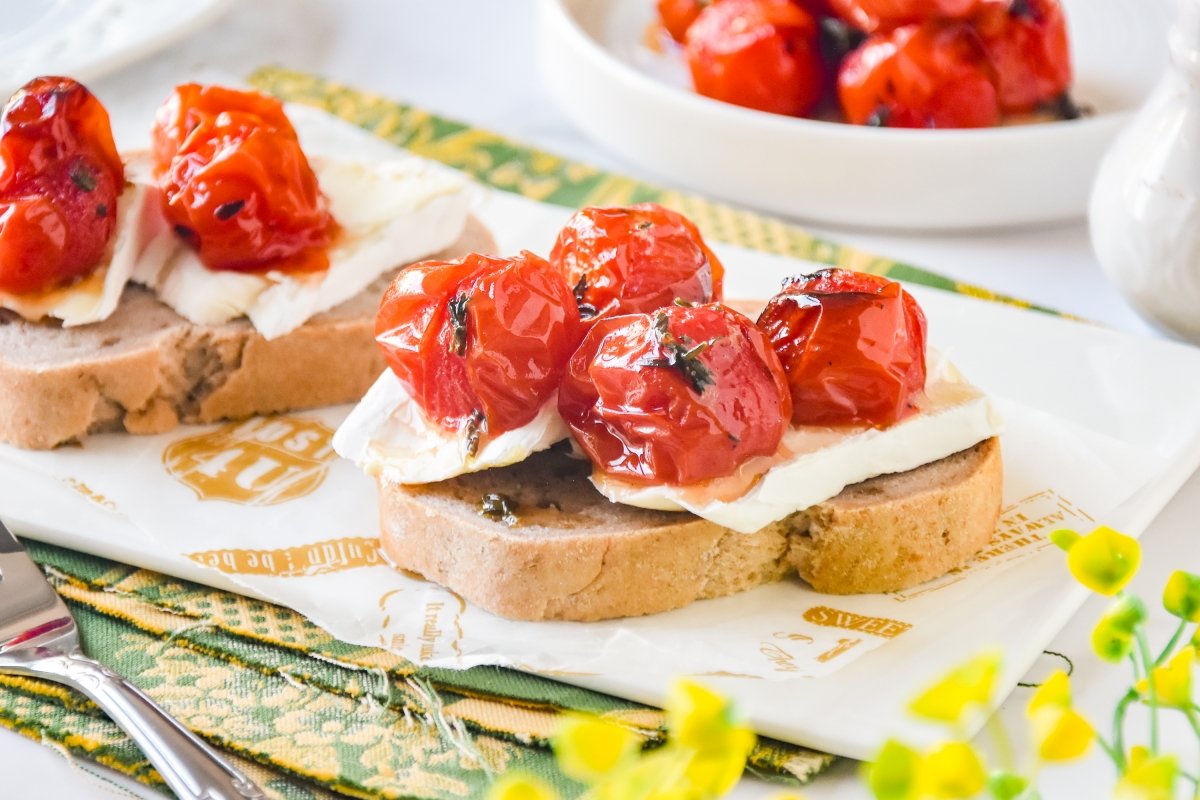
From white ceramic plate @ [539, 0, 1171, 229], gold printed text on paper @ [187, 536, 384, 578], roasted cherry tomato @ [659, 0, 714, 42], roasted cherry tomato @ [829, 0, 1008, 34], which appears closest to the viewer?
gold printed text on paper @ [187, 536, 384, 578]

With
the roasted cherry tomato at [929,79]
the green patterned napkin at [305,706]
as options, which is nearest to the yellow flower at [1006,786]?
the green patterned napkin at [305,706]

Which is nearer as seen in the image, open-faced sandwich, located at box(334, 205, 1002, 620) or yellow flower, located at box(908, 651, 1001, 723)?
yellow flower, located at box(908, 651, 1001, 723)

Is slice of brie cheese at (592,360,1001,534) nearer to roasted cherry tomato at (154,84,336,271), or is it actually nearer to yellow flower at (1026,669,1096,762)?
roasted cherry tomato at (154,84,336,271)

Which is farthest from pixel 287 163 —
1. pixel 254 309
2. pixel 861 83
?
pixel 861 83

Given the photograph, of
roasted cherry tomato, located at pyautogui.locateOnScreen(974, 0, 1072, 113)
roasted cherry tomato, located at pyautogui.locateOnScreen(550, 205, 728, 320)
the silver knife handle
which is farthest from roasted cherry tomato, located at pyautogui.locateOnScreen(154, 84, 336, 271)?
roasted cherry tomato, located at pyautogui.locateOnScreen(974, 0, 1072, 113)

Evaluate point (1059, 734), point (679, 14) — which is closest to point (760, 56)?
point (679, 14)

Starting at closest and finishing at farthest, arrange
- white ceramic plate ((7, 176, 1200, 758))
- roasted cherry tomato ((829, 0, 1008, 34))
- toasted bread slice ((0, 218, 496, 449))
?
white ceramic plate ((7, 176, 1200, 758)), toasted bread slice ((0, 218, 496, 449)), roasted cherry tomato ((829, 0, 1008, 34))

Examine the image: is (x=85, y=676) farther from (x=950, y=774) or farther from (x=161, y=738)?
(x=950, y=774)
